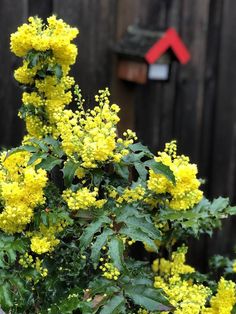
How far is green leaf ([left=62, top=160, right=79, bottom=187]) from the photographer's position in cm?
163

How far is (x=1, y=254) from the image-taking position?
162 cm

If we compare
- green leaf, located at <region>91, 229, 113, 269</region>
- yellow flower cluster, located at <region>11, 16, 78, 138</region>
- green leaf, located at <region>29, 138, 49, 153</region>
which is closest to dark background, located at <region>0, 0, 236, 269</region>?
yellow flower cluster, located at <region>11, 16, 78, 138</region>

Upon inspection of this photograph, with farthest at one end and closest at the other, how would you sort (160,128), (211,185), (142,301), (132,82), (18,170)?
(211,185), (160,128), (132,82), (18,170), (142,301)

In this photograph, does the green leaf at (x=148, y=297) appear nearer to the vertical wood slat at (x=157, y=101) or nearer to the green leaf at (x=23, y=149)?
the green leaf at (x=23, y=149)

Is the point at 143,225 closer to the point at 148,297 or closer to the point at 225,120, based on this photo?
the point at 148,297

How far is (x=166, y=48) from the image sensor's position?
294 cm

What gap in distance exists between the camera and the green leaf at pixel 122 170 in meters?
1.70

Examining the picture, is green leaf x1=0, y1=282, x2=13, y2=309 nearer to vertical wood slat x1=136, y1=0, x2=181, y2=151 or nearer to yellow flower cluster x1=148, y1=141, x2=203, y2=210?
yellow flower cluster x1=148, y1=141, x2=203, y2=210

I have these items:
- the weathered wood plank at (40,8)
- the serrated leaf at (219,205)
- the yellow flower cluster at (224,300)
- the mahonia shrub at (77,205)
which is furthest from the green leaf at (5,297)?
the weathered wood plank at (40,8)

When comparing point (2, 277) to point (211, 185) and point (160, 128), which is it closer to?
point (160, 128)

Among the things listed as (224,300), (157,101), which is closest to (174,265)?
(224,300)

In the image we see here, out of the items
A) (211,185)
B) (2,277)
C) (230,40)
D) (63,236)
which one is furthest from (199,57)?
(2,277)

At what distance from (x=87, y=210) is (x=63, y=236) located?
164 mm

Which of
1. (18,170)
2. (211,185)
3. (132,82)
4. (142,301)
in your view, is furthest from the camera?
(211,185)
